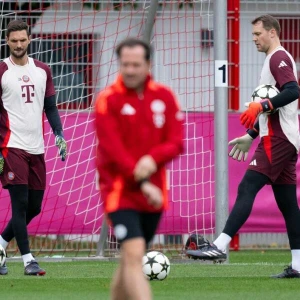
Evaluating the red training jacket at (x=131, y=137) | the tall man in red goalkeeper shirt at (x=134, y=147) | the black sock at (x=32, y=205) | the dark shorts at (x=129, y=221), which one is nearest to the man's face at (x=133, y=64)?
the tall man in red goalkeeper shirt at (x=134, y=147)

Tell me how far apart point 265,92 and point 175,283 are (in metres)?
1.68

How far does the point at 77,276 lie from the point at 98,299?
6.05 ft

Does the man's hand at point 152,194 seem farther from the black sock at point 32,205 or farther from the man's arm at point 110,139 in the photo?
the black sock at point 32,205

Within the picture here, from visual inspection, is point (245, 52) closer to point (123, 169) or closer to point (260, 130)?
point (260, 130)

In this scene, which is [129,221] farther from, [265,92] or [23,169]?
[23,169]

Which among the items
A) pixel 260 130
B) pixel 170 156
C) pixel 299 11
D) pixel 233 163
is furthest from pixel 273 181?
pixel 299 11

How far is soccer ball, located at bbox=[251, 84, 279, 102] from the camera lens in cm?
922

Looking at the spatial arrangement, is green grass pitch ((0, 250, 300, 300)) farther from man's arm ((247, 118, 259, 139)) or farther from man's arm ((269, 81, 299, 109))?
man's arm ((269, 81, 299, 109))

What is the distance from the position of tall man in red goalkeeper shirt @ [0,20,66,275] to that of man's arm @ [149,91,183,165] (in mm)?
3367

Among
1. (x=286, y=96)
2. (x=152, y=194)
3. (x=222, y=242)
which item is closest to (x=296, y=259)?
(x=222, y=242)

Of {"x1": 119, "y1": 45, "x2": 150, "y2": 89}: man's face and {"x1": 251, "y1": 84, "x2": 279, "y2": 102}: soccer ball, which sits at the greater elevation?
{"x1": 251, "y1": 84, "x2": 279, "y2": 102}: soccer ball

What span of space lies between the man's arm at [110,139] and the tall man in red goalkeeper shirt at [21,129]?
336 centimetres

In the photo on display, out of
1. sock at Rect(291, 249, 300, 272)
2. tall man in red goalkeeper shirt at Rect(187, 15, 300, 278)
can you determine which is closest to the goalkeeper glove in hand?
tall man in red goalkeeper shirt at Rect(187, 15, 300, 278)

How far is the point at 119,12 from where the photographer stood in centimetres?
1330
